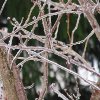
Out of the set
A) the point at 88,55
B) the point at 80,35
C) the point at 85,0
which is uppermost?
the point at 85,0

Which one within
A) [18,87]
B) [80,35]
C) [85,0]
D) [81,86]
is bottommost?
[81,86]

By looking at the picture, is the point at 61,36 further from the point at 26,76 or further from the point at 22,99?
the point at 22,99

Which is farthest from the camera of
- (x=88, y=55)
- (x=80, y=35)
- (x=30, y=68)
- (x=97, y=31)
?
(x=88, y=55)

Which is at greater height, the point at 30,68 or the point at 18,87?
the point at 18,87

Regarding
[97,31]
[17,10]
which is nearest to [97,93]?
[97,31]

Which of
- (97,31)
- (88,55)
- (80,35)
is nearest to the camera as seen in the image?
(97,31)

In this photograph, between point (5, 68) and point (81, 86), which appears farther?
point (81, 86)

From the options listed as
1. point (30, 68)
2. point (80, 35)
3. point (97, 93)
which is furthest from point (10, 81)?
point (30, 68)

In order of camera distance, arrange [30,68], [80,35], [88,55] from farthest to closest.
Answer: [88,55]
[30,68]
[80,35]

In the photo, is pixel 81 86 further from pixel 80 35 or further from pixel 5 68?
pixel 5 68
